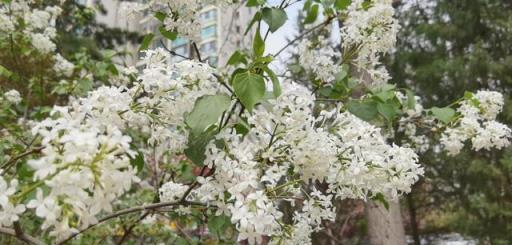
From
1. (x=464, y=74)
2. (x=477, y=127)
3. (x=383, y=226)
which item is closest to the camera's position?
(x=477, y=127)

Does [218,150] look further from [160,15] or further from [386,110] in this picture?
[160,15]

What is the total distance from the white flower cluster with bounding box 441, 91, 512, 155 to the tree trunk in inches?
59.2

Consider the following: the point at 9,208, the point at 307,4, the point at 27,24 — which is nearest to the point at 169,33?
the point at 307,4

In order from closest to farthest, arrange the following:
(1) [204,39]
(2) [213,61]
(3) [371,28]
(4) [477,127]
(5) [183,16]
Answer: (5) [183,16], (3) [371,28], (4) [477,127], (2) [213,61], (1) [204,39]

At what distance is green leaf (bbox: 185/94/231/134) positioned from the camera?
124cm

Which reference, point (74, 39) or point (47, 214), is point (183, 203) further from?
point (74, 39)

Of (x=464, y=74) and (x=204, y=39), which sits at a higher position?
(x=204, y=39)

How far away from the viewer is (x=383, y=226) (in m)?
3.93

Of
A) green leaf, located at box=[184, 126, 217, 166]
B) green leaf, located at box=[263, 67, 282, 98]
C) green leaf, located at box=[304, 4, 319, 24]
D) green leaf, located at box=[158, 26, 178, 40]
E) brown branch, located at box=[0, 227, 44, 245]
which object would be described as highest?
green leaf, located at box=[304, 4, 319, 24]

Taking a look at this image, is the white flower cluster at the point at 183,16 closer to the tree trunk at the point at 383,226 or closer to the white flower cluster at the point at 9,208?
the white flower cluster at the point at 9,208

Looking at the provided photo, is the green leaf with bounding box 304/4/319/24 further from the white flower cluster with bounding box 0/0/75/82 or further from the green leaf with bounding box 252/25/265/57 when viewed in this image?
the white flower cluster with bounding box 0/0/75/82

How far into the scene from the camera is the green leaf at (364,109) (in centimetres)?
170

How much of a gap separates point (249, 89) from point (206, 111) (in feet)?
0.42

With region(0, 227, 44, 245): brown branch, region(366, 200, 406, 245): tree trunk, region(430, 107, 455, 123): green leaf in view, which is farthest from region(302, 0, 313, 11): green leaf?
region(366, 200, 406, 245): tree trunk
